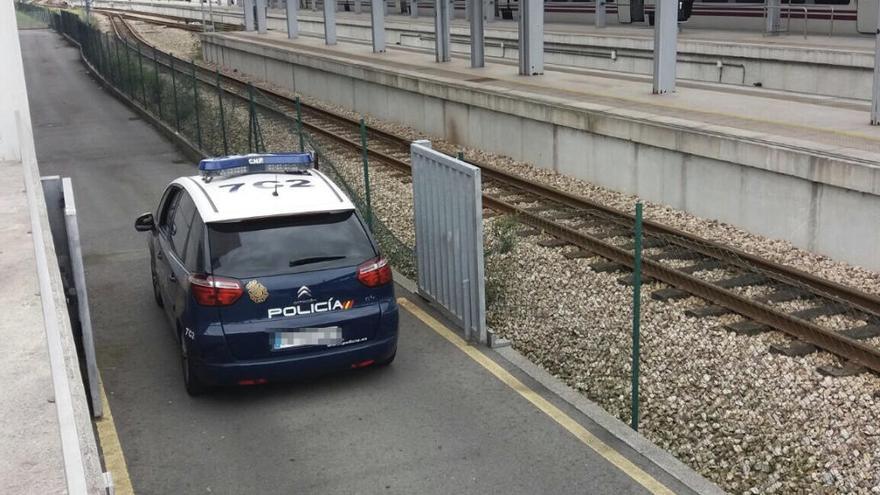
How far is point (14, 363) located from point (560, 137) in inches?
480

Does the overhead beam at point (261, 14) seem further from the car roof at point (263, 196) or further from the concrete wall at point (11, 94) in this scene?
the car roof at point (263, 196)

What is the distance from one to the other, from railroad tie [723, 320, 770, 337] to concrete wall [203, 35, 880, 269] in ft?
8.12

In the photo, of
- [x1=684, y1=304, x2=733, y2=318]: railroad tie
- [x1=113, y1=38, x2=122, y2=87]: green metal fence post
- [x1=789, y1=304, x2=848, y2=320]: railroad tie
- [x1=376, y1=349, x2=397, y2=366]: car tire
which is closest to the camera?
[x1=376, y1=349, x2=397, y2=366]: car tire

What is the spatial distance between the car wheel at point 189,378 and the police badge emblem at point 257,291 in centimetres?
78

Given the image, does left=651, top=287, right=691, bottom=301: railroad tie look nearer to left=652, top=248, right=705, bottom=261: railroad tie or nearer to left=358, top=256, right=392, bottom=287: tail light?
left=652, top=248, right=705, bottom=261: railroad tie

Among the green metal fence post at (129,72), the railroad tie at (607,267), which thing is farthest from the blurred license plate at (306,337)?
the green metal fence post at (129,72)

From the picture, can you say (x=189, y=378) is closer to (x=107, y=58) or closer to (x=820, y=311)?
(x=820, y=311)

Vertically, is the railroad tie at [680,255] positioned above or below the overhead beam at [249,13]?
below

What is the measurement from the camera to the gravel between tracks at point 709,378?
22.4 feet

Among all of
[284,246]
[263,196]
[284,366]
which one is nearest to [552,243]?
[263,196]

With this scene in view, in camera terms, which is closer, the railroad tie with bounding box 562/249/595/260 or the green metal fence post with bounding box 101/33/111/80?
the railroad tie with bounding box 562/249/595/260

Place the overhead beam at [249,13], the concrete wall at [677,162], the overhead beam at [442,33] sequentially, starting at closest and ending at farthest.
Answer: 1. the concrete wall at [677,162]
2. the overhead beam at [442,33]
3. the overhead beam at [249,13]

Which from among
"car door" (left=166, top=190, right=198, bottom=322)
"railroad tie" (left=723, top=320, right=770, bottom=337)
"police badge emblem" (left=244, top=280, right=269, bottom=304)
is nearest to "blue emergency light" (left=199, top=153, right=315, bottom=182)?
"car door" (left=166, top=190, right=198, bottom=322)

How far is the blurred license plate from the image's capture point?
6965 millimetres
